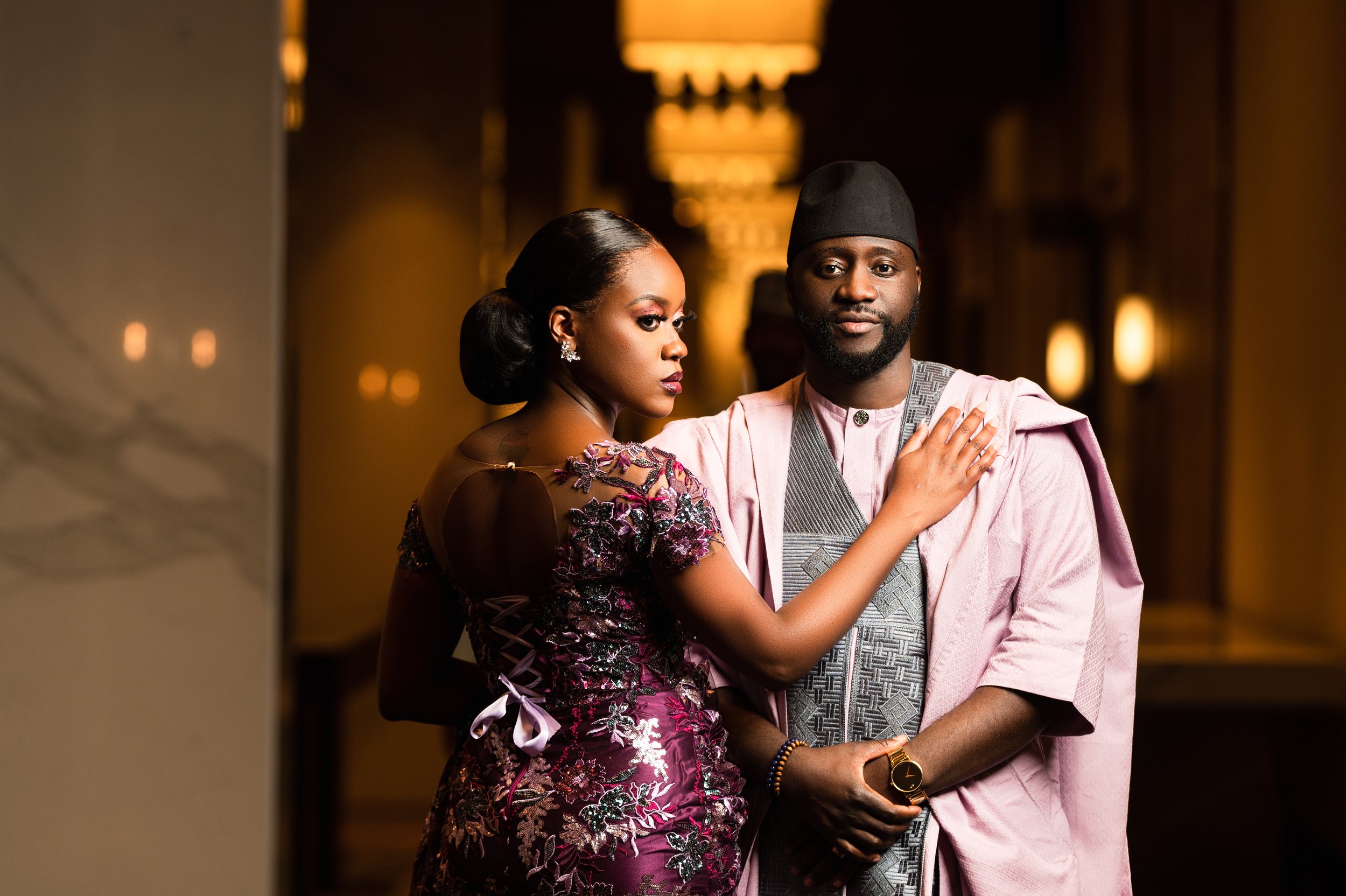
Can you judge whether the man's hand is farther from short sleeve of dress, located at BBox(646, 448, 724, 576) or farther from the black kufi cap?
the black kufi cap

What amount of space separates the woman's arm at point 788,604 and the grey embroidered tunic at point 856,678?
0.08m

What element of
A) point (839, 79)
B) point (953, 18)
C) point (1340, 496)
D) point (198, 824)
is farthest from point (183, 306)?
point (1340, 496)

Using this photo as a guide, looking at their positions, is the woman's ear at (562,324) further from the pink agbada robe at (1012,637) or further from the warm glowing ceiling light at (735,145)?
the warm glowing ceiling light at (735,145)

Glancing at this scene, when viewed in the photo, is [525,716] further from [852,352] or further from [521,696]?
[852,352]

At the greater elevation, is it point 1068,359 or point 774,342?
point 1068,359

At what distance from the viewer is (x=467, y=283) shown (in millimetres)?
4043

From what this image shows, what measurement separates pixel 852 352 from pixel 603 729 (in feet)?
2.04

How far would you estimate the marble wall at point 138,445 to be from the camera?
2.59 meters

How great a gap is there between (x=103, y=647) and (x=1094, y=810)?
2140 mm

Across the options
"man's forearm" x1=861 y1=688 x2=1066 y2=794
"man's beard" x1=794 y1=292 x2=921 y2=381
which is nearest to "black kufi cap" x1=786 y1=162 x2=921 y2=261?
"man's beard" x1=794 y1=292 x2=921 y2=381

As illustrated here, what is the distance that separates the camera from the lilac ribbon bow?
4.76ft

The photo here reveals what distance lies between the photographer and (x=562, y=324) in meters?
→ 1.48

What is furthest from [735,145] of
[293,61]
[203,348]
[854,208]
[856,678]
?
[856,678]

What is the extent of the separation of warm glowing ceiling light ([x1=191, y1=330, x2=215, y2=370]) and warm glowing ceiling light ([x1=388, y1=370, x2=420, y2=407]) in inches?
52.2
